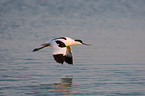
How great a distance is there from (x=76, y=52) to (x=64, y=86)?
5081 millimetres

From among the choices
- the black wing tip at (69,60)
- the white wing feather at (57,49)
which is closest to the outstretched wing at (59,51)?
the white wing feather at (57,49)

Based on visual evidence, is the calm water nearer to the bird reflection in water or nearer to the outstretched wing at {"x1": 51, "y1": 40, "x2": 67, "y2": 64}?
the bird reflection in water

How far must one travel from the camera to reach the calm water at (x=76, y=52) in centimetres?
984

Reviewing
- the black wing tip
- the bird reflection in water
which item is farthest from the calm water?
the black wing tip

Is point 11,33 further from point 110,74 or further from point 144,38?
point 110,74

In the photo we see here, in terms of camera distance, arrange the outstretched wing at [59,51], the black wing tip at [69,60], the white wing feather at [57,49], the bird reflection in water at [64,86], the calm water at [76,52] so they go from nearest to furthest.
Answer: the bird reflection in water at [64,86], the calm water at [76,52], the outstretched wing at [59,51], the white wing feather at [57,49], the black wing tip at [69,60]

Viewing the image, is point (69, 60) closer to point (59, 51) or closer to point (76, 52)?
point (59, 51)

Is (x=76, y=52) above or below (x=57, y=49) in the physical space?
above

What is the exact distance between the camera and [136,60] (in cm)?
1357

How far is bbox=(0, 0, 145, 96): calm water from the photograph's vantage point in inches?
388

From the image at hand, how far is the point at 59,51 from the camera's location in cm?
1056

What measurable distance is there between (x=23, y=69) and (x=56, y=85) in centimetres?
203

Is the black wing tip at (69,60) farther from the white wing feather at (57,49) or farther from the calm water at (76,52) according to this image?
the white wing feather at (57,49)

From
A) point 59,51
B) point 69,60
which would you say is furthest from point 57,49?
point 69,60
